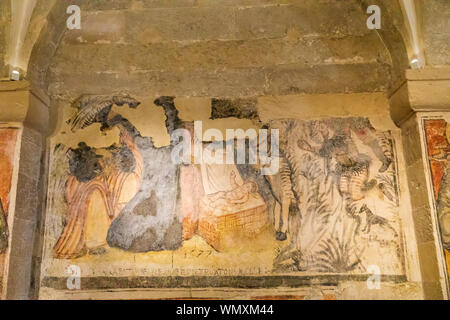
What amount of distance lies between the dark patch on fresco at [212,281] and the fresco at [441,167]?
602 millimetres

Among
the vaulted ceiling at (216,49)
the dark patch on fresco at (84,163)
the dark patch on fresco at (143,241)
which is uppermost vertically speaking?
the vaulted ceiling at (216,49)

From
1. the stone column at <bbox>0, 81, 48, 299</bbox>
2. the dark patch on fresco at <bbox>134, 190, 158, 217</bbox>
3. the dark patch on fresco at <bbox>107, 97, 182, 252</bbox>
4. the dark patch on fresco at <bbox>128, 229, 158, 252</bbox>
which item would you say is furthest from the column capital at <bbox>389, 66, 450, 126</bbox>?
the stone column at <bbox>0, 81, 48, 299</bbox>

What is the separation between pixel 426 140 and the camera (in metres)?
4.01

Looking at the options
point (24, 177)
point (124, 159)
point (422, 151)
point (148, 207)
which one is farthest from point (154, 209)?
point (422, 151)

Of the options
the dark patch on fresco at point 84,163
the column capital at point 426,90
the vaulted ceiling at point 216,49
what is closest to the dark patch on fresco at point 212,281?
the dark patch on fresco at point 84,163

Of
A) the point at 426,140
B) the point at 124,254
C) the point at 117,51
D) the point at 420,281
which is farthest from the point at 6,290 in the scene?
the point at 426,140

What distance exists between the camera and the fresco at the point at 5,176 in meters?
3.88

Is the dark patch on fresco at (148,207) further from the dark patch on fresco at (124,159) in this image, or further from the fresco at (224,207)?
the dark patch on fresco at (124,159)

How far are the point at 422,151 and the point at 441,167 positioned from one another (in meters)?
0.21

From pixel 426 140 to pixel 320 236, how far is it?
132cm

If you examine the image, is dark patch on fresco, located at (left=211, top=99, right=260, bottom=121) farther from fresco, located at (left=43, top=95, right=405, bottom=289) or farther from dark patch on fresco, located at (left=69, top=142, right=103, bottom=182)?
dark patch on fresco, located at (left=69, top=142, right=103, bottom=182)

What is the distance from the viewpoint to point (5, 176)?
4039mm

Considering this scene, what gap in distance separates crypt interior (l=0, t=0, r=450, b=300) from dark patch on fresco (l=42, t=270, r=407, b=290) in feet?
0.05
